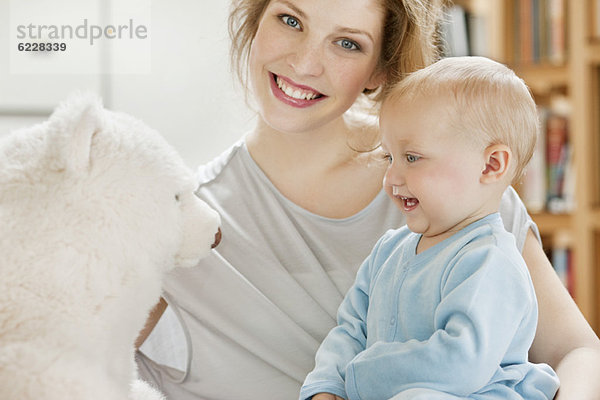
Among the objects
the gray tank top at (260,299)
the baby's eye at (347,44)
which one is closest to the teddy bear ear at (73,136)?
the gray tank top at (260,299)

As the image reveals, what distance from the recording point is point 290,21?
4.23ft

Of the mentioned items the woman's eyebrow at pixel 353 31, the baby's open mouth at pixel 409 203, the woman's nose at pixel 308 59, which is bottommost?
the baby's open mouth at pixel 409 203

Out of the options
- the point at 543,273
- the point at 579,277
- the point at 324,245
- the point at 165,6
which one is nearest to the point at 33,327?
the point at 324,245

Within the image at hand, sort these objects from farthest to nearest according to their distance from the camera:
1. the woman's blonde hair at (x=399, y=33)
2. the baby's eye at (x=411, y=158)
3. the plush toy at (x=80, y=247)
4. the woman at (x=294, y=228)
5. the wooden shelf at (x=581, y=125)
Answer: the wooden shelf at (x=581, y=125)
the woman's blonde hair at (x=399, y=33)
the woman at (x=294, y=228)
the baby's eye at (x=411, y=158)
the plush toy at (x=80, y=247)

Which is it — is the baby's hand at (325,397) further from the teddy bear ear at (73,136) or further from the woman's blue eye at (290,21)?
the woman's blue eye at (290,21)

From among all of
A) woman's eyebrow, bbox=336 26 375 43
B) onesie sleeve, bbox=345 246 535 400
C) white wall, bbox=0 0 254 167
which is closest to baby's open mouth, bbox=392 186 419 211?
onesie sleeve, bbox=345 246 535 400

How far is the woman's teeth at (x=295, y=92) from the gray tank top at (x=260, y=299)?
202 millimetres

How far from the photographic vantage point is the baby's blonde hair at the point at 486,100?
0.91 metres

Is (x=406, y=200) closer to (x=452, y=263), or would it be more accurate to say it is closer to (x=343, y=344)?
(x=452, y=263)

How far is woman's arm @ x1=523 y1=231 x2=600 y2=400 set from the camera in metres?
1.02

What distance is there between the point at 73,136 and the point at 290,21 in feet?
2.10

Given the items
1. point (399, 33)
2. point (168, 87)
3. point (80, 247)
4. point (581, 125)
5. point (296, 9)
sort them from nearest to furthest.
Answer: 1. point (80, 247)
2. point (296, 9)
3. point (399, 33)
4. point (581, 125)
5. point (168, 87)

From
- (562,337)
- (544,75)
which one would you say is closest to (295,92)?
(562,337)

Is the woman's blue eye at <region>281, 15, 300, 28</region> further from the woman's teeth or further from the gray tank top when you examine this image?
the gray tank top
